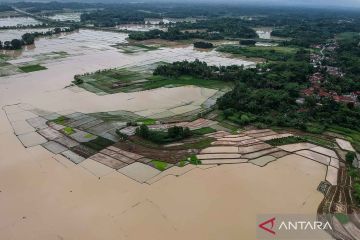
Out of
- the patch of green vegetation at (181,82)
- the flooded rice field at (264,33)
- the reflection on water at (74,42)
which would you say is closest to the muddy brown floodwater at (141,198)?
the patch of green vegetation at (181,82)

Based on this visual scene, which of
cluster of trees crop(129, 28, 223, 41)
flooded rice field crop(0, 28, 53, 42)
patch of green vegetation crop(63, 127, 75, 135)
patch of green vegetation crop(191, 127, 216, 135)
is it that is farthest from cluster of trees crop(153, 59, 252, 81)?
flooded rice field crop(0, 28, 53, 42)

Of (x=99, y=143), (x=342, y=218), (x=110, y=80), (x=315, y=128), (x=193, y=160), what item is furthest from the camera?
(x=110, y=80)

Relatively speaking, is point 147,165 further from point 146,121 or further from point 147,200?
point 146,121

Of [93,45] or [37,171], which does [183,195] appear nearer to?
[37,171]

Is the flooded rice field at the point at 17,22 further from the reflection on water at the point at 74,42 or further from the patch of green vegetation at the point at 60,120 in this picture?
the patch of green vegetation at the point at 60,120

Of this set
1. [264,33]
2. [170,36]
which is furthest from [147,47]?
[264,33]

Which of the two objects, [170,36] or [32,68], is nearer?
[32,68]

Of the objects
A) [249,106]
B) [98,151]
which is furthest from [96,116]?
[249,106]
